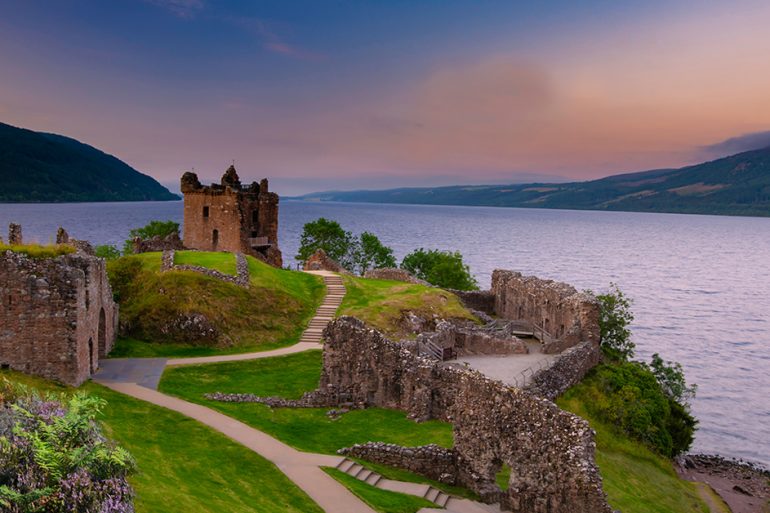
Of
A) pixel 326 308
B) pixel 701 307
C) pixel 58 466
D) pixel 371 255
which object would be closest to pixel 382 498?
pixel 58 466

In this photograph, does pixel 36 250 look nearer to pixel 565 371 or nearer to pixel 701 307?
pixel 565 371

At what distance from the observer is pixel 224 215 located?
6431 centimetres

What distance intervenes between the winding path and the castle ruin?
2.68m

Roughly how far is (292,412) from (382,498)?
33.5ft

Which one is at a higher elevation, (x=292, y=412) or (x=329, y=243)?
(x=329, y=243)

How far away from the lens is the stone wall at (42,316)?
86.4ft

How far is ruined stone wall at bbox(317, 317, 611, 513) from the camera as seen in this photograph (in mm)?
17609

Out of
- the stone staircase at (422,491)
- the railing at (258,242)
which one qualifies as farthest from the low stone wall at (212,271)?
the stone staircase at (422,491)

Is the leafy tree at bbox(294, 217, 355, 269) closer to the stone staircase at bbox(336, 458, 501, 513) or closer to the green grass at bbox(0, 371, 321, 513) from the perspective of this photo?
the green grass at bbox(0, 371, 321, 513)

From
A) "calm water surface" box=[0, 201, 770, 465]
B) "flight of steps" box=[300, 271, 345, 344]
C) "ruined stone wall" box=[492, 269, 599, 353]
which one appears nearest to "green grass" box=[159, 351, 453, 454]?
"flight of steps" box=[300, 271, 345, 344]

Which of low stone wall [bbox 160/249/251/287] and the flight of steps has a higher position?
low stone wall [bbox 160/249/251/287]

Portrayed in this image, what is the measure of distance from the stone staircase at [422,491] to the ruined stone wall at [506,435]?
2.93ft

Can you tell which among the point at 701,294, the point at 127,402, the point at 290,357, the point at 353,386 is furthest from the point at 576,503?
the point at 701,294

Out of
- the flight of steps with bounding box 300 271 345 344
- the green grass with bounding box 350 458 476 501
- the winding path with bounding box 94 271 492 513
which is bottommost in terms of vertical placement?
the green grass with bounding box 350 458 476 501
